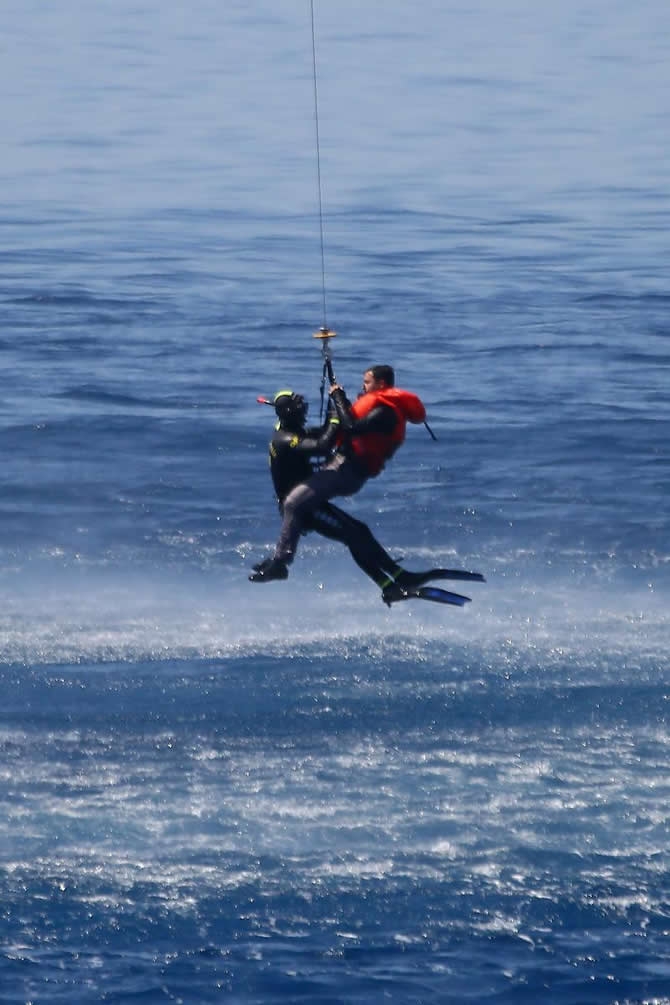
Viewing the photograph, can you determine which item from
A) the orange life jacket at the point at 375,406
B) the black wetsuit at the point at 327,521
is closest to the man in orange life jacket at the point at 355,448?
the orange life jacket at the point at 375,406

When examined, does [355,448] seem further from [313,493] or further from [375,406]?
[313,493]

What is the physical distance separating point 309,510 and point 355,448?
0.84m

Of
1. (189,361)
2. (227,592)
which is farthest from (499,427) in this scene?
(227,592)

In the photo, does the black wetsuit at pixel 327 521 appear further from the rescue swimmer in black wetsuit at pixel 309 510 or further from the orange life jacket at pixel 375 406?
the orange life jacket at pixel 375 406

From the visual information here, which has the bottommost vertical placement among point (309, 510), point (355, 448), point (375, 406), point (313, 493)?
point (309, 510)

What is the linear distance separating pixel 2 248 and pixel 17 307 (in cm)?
749

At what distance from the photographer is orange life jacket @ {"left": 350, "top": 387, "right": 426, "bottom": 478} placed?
15867mm

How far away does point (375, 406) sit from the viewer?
15852mm

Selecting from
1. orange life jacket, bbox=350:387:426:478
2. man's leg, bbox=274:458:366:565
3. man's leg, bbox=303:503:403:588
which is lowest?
man's leg, bbox=303:503:403:588

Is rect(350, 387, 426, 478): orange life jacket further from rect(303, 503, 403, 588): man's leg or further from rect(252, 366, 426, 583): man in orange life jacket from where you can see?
rect(303, 503, 403, 588): man's leg

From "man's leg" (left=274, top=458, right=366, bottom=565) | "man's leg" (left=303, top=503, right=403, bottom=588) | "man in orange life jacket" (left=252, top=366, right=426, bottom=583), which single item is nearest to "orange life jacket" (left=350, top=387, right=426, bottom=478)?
"man in orange life jacket" (left=252, top=366, right=426, bottom=583)

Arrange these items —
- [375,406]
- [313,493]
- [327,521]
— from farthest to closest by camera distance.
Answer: [327,521], [313,493], [375,406]

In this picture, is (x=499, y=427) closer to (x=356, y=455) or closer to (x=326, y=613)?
(x=326, y=613)

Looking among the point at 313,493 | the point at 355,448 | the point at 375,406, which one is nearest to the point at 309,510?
the point at 313,493
